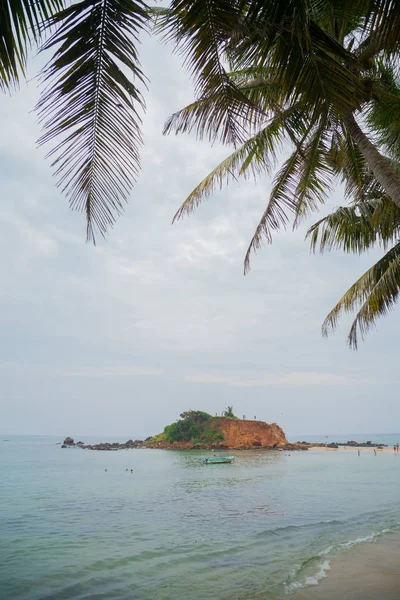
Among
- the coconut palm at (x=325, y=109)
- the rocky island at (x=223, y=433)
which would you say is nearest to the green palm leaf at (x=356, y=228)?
the coconut palm at (x=325, y=109)

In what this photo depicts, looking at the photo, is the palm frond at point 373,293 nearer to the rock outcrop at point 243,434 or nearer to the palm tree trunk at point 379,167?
the palm tree trunk at point 379,167

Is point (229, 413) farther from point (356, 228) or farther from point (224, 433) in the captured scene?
point (356, 228)

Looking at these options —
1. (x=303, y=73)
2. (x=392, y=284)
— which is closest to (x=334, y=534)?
(x=392, y=284)

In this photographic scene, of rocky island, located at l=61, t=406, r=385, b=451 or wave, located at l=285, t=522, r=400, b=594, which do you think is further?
rocky island, located at l=61, t=406, r=385, b=451

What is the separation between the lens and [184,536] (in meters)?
14.2

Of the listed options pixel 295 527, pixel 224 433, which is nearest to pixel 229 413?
pixel 224 433

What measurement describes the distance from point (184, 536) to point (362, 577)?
24.1ft

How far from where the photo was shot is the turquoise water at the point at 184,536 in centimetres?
920

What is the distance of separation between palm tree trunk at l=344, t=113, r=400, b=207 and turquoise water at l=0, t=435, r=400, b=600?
7620 mm

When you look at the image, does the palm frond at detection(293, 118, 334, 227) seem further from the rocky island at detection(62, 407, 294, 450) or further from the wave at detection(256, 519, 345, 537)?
the rocky island at detection(62, 407, 294, 450)

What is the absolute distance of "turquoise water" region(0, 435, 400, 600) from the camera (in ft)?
30.2

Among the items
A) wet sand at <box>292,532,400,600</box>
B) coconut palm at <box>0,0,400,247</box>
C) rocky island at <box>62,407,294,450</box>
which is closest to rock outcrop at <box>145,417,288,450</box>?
rocky island at <box>62,407,294,450</box>

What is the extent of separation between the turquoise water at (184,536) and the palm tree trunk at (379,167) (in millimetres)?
7620

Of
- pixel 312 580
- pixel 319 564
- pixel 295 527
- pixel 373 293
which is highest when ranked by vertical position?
pixel 373 293
